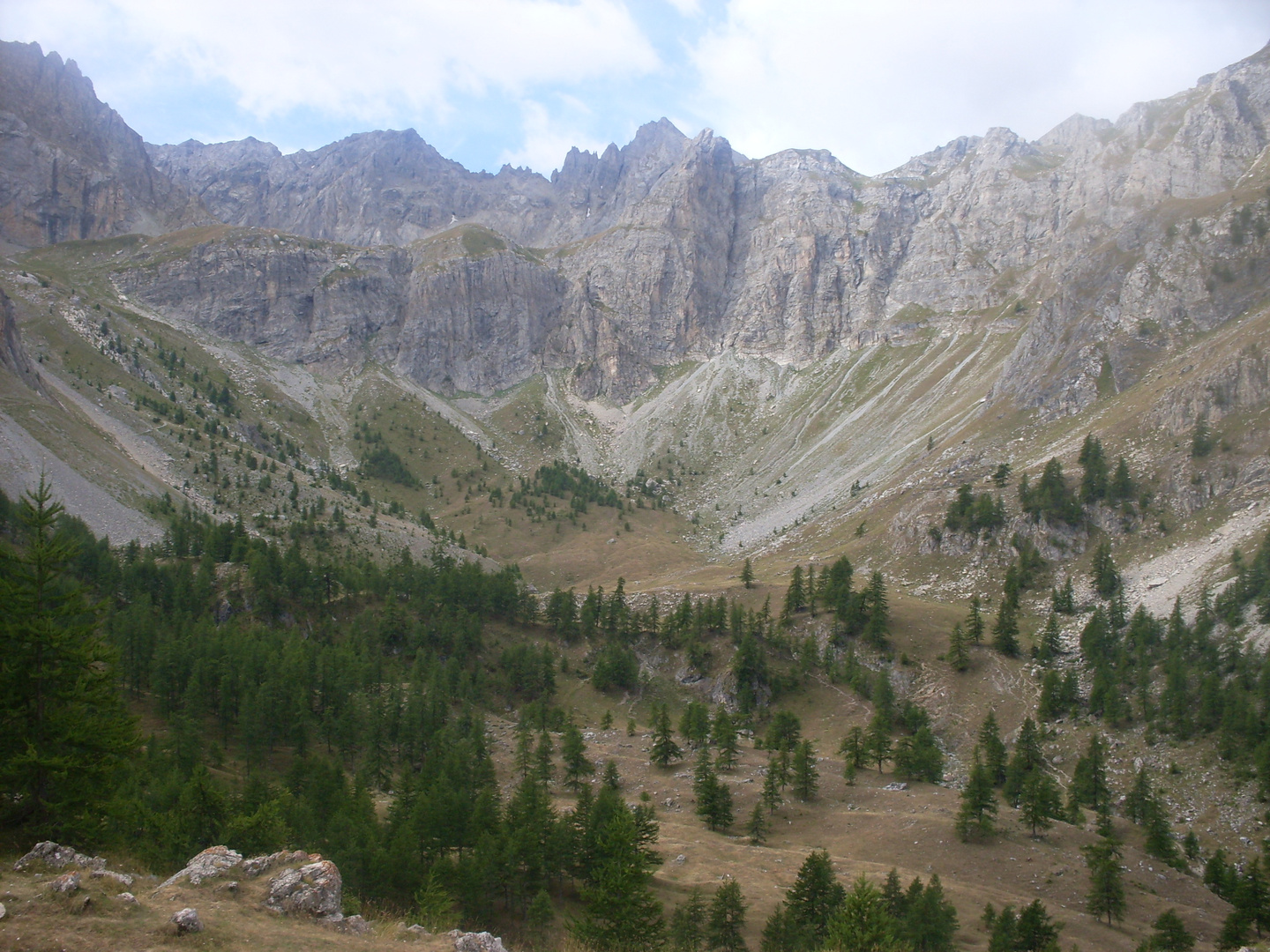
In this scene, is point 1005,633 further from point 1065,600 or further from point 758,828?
point 758,828

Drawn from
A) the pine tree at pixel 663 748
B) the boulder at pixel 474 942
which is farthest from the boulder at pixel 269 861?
the pine tree at pixel 663 748

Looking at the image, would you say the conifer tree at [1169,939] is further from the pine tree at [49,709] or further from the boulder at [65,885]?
the pine tree at [49,709]

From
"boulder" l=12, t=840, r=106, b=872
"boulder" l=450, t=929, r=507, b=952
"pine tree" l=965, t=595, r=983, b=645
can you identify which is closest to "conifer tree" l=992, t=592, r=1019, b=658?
"pine tree" l=965, t=595, r=983, b=645

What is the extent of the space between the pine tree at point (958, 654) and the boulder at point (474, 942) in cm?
7867

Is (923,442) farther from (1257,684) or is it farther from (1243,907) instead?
(1243,907)

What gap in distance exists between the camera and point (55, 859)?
61.5 feet

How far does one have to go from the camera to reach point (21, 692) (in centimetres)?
2178

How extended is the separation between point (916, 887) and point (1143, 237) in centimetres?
17508

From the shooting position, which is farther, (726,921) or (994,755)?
(994,755)

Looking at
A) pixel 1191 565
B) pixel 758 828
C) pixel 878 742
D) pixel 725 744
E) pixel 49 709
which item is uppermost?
pixel 1191 565

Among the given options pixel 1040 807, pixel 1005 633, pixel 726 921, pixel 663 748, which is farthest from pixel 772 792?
pixel 1005 633

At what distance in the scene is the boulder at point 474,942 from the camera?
20.1 meters

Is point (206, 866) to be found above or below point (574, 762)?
above

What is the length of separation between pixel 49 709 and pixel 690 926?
3000 cm
